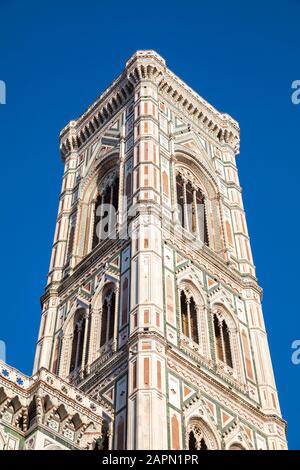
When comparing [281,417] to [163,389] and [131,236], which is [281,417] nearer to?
[163,389]

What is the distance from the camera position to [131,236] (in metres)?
25.9

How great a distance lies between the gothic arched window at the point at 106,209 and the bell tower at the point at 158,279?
59mm

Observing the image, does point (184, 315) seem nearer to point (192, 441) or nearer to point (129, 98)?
point (192, 441)

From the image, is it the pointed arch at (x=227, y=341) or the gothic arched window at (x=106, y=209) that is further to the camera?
the gothic arched window at (x=106, y=209)

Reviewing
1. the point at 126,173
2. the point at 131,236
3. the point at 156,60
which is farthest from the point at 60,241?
the point at 156,60

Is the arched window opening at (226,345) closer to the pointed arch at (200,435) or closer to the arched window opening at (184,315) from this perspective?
the arched window opening at (184,315)

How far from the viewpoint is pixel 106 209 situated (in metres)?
30.1

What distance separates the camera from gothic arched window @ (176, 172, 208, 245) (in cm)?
2922

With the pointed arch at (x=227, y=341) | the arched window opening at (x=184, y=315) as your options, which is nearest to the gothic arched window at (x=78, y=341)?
the arched window opening at (x=184, y=315)

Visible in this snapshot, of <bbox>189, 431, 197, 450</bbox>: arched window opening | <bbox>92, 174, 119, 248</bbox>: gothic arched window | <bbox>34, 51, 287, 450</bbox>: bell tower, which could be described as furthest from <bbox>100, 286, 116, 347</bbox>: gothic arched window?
<bbox>189, 431, 197, 450</bbox>: arched window opening

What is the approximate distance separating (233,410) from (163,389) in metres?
2.86

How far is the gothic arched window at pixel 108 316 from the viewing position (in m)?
23.9

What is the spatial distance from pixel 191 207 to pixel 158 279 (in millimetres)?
6863

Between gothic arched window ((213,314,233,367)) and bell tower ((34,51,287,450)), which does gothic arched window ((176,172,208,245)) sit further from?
gothic arched window ((213,314,233,367))
